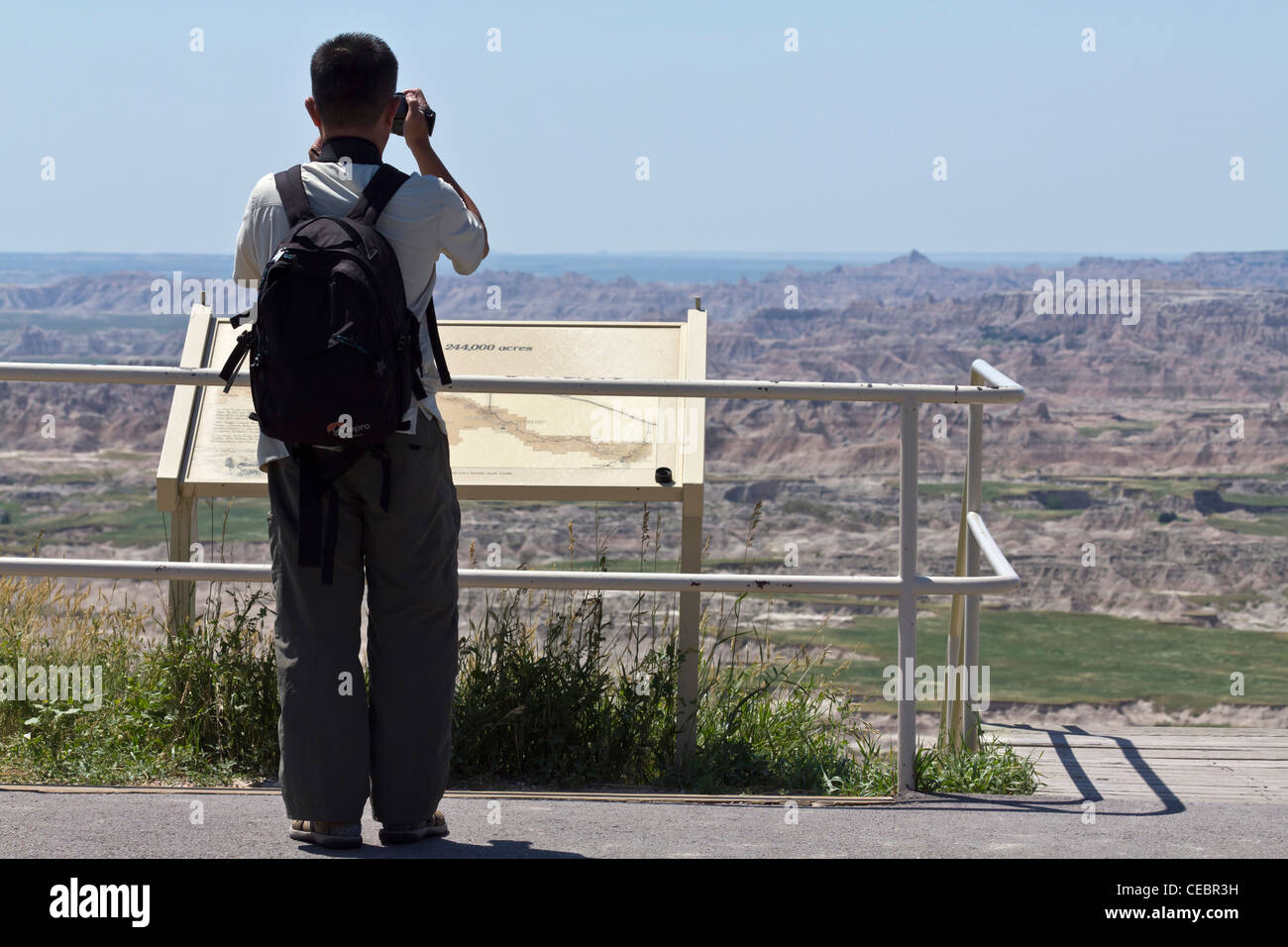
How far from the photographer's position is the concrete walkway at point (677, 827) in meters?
3.31

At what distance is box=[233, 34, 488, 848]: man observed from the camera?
310 centimetres

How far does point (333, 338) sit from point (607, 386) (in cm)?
123

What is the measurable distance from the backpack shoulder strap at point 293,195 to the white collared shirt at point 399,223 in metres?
0.01

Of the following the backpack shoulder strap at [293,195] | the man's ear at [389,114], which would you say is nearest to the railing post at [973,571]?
the man's ear at [389,114]

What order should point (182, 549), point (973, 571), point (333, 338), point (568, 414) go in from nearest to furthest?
point (333, 338)
point (182, 549)
point (973, 571)
point (568, 414)

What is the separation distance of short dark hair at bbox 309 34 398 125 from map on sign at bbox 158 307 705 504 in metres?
1.60

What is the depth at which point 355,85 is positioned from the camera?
10.2ft

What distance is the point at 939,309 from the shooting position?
130m

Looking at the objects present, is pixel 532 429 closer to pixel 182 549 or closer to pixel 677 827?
pixel 182 549

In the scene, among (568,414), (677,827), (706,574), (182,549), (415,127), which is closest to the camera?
(415,127)

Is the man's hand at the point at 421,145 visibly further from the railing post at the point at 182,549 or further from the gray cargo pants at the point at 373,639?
the railing post at the point at 182,549

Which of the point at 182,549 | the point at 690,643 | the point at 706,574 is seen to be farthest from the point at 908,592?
the point at 182,549

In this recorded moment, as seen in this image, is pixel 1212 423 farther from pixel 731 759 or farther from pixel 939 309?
pixel 731 759

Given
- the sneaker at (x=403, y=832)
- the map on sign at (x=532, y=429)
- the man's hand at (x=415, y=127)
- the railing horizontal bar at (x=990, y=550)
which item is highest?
the man's hand at (x=415, y=127)
